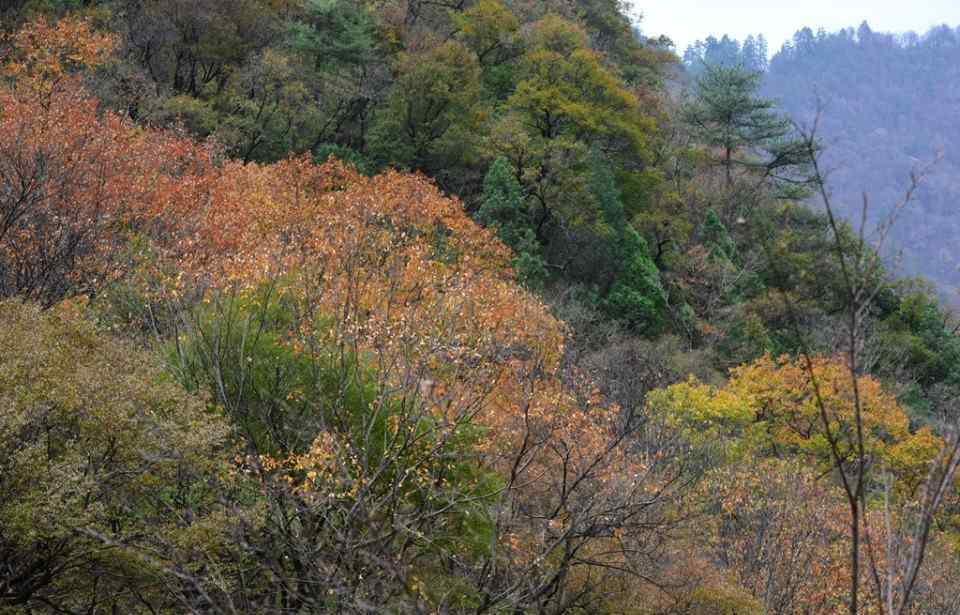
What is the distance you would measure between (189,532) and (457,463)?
453 centimetres

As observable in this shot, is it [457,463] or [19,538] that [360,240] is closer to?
[457,463]

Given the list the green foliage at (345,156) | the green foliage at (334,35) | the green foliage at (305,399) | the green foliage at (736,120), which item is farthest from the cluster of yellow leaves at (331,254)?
the green foliage at (736,120)

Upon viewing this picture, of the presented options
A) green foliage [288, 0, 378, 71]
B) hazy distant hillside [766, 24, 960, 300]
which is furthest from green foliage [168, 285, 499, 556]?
hazy distant hillside [766, 24, 960, 300]

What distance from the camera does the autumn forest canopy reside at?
29.1 feet

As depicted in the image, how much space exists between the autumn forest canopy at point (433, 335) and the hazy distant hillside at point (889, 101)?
94330 millimetres

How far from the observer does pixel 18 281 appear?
57.5 feet

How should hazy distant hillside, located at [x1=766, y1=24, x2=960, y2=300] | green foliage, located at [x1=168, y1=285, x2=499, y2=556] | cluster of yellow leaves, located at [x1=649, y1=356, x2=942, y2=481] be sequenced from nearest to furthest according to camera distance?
green foliage, located at [x1=168, y1=285, x2=499, y2=556] → cluster of yellow leaves, located at [x1=649, y1=356, x2=942, y2=481] → hazy distant hillside, located at [x1=766, y1=24, x2=960, y2=300]

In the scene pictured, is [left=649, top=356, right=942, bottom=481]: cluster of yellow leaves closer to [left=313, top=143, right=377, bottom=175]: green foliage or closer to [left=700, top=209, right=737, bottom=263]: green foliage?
[left=700, top=209, right=737, bottom=263]: green foliage

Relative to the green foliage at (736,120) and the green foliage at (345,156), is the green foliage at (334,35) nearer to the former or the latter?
the green foliage at (345,156)

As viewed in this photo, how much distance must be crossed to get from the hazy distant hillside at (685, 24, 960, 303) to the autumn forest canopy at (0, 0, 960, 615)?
309 feet

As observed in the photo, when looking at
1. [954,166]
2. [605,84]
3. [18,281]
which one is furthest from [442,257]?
[954,166]

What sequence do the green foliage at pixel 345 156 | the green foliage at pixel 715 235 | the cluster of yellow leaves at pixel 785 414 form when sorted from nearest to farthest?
1. the cluster of yellow leaves at pixel 785 414
2. the green foliage at pixel 345 156
3. the green foliage at pixel 715 235

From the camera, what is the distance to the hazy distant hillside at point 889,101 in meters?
136

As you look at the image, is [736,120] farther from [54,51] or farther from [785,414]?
[54,51]
